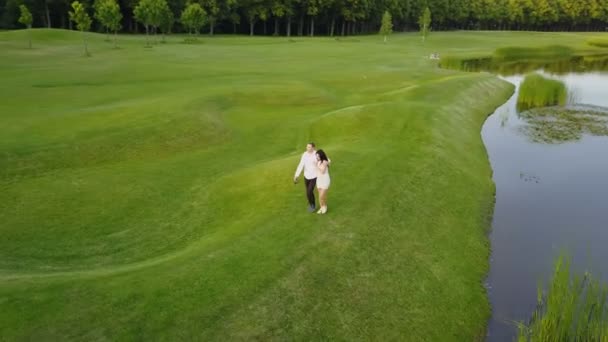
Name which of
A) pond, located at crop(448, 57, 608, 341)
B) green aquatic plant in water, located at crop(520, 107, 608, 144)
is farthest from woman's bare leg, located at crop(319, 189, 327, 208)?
green aquatic plant in water, located at crop(520, 107, 608, 144)

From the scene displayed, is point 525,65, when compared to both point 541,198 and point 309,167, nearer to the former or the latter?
point 541,198

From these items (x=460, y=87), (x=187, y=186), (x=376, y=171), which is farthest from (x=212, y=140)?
(x=460, y=87)

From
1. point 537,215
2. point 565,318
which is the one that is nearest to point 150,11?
point 537,215

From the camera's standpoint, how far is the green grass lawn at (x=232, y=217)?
43.3 feet

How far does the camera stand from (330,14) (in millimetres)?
139125

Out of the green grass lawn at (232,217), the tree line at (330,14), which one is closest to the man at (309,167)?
the green grass lawn at (232,217)

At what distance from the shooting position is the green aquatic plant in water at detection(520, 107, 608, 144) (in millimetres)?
39125

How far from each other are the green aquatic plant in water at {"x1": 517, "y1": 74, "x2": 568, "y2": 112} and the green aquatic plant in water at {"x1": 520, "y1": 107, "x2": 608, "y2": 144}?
238 cm

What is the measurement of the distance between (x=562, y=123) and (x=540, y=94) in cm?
1421

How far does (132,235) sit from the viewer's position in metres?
18.5

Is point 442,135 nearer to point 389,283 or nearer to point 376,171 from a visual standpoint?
A: point 376,171

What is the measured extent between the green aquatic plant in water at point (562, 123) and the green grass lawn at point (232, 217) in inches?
191

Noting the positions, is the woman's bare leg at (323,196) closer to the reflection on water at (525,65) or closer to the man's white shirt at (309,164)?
the man's white shirt at (309,164)

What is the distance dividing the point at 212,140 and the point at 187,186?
7.42 metres
